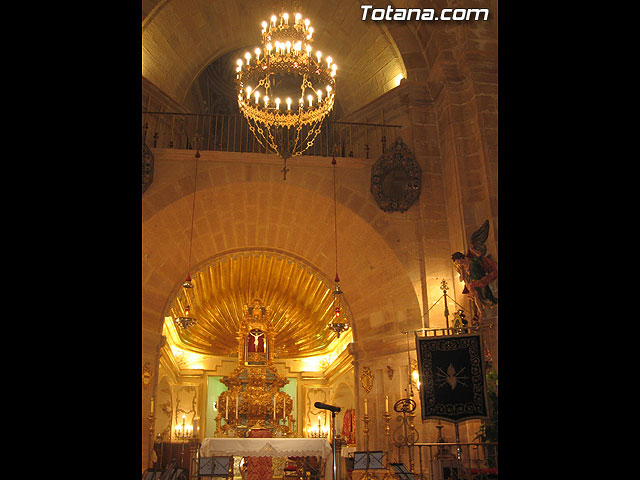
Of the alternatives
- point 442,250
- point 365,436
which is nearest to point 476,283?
point 442,250

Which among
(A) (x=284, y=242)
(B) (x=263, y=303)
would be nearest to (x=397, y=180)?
(A) (x=284, y=242)

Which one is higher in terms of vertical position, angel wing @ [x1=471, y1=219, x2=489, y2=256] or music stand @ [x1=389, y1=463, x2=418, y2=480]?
angel wing @ [x1=471, y1=219, x2=489, y2=256]

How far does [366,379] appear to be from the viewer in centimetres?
1083

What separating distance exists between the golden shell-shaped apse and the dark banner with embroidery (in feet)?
22.5

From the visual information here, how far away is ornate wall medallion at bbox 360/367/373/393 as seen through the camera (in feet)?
35.1

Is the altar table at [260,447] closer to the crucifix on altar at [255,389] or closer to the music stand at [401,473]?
the music stand at [401,473]

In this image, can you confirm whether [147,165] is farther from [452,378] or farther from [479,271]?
[452,378]

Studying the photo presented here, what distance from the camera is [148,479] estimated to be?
5.60m

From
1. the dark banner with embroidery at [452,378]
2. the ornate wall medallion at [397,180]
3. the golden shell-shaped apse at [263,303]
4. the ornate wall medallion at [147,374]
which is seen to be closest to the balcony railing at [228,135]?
the ornate wall medallion at [397,180]

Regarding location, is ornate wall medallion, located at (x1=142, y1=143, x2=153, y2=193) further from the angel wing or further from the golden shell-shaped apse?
the angel wing

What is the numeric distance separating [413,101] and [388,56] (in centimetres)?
176

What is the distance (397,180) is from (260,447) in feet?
17.3

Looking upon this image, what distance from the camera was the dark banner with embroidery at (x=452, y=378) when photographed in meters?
7.15

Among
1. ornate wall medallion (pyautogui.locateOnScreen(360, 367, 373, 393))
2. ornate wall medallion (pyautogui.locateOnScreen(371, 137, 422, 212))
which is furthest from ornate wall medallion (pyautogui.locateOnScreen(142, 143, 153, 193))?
A: ornate wall medallion (pyautogui.locateOnScreen(360, 367, 373, 393))
